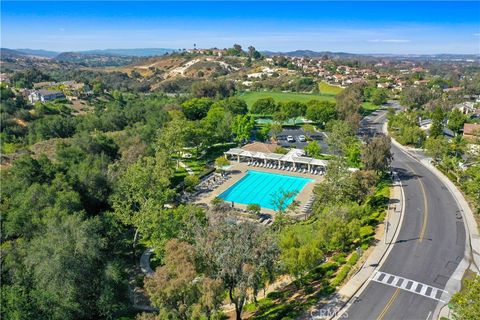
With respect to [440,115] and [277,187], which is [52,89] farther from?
[440,115]

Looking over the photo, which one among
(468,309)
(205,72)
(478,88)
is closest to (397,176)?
(468,309)

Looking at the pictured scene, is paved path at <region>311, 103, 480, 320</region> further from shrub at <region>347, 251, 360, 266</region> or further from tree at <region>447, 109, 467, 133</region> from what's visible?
tree at <region>447, 109, 467, 133</region>

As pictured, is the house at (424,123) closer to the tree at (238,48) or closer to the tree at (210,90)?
the tree at (210,90)

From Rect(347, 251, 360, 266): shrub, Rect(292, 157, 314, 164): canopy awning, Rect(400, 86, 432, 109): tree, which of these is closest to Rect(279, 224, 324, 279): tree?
Rect(347, 251, 360, 266): shrub

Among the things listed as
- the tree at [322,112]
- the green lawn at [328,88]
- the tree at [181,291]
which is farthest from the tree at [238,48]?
the tree at [181,291]

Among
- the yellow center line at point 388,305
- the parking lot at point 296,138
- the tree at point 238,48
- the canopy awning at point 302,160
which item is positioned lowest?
the yellow center line at point 388,305

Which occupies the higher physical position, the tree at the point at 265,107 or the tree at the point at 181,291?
the tree at the point at 265,107

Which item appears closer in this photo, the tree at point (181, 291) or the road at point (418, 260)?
the tree at point (181, 291)
